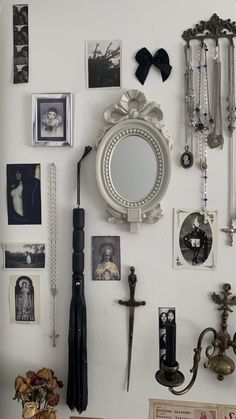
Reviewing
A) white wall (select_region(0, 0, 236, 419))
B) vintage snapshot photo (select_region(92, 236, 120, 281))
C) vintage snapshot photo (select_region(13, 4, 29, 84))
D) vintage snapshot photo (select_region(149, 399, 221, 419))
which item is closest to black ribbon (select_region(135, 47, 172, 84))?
white wall (select_region(0, 0, 236, 419))

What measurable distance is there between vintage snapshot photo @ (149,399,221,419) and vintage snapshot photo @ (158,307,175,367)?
14cm

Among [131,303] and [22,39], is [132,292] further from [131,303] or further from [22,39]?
[22,39]

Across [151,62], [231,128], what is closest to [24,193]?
[151,62]

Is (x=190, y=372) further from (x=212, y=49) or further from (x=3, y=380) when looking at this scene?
(x=212, y=49)

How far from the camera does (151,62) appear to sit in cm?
110

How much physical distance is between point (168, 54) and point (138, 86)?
5.1 inches

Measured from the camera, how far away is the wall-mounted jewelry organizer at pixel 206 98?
1.08 m

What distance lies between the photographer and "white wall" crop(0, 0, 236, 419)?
1104 mm

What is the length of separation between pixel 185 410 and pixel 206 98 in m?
0.94

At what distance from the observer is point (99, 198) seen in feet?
3.74

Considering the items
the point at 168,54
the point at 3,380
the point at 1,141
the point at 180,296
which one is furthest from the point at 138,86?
the point at 3,380

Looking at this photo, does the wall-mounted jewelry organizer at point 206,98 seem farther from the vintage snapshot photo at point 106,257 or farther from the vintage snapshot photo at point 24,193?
the vintage snapshot photo at point 24,193

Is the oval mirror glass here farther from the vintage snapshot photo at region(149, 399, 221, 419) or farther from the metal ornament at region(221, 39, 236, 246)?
the vintage snapshot photo at region(149, 399, 221, 419)

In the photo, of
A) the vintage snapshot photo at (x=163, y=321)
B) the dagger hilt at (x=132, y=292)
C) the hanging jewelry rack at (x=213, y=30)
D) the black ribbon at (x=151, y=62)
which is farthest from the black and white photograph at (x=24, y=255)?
the hanging jewelry rack at (x=213, y=30)
